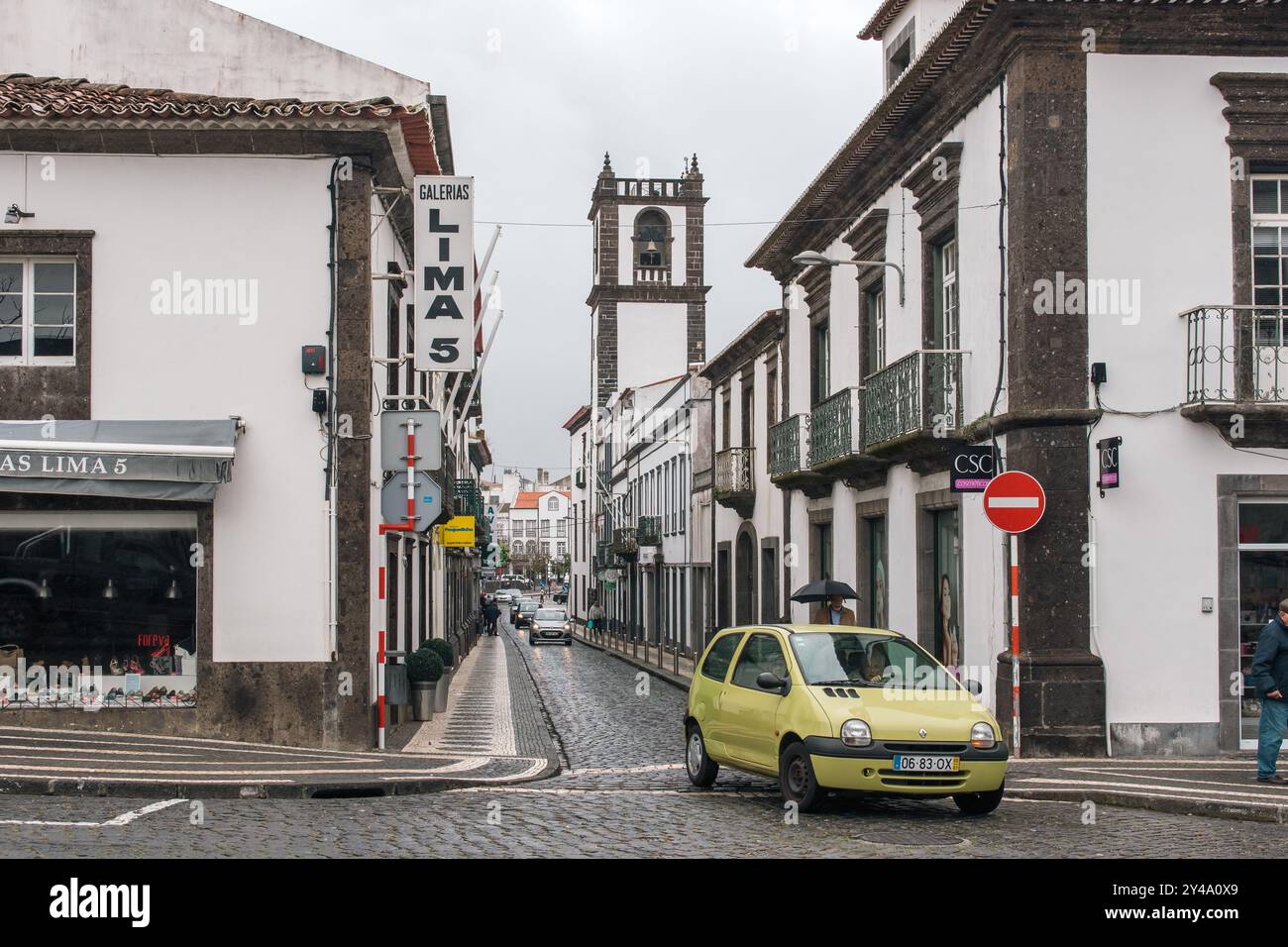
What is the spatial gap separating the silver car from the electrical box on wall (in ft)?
125

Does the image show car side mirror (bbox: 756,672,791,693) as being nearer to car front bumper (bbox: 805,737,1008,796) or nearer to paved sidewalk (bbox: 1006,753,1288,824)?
car front bumper (bbox: 805,737,1008,796)

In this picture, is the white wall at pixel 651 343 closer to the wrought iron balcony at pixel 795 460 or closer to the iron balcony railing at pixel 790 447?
the iron balcony railing at pixel 790 447

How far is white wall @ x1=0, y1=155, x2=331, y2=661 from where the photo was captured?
50.8 ft

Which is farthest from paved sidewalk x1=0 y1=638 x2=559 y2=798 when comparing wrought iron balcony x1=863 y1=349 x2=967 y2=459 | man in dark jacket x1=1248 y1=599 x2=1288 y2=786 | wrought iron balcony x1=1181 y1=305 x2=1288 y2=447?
wrought iron balcony x1=1181 y1=305 x2=1288 y2=447

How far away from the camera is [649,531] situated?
51.6 m

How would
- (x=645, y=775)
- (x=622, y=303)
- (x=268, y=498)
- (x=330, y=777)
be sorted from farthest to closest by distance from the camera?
(x=622, y=303) < (x=268, y=498) < (x=645, y=775) < (x=330, y=777)

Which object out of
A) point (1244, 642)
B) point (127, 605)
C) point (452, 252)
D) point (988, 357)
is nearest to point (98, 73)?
point (452, 252)

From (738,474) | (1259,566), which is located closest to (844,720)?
(1259,566)

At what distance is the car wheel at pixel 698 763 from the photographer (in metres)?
13.1

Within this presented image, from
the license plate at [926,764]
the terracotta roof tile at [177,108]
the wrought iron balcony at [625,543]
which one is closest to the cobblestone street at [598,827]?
the license plate at [926,764]

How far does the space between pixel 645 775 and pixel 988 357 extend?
19.9 feet

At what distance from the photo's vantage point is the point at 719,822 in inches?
425
